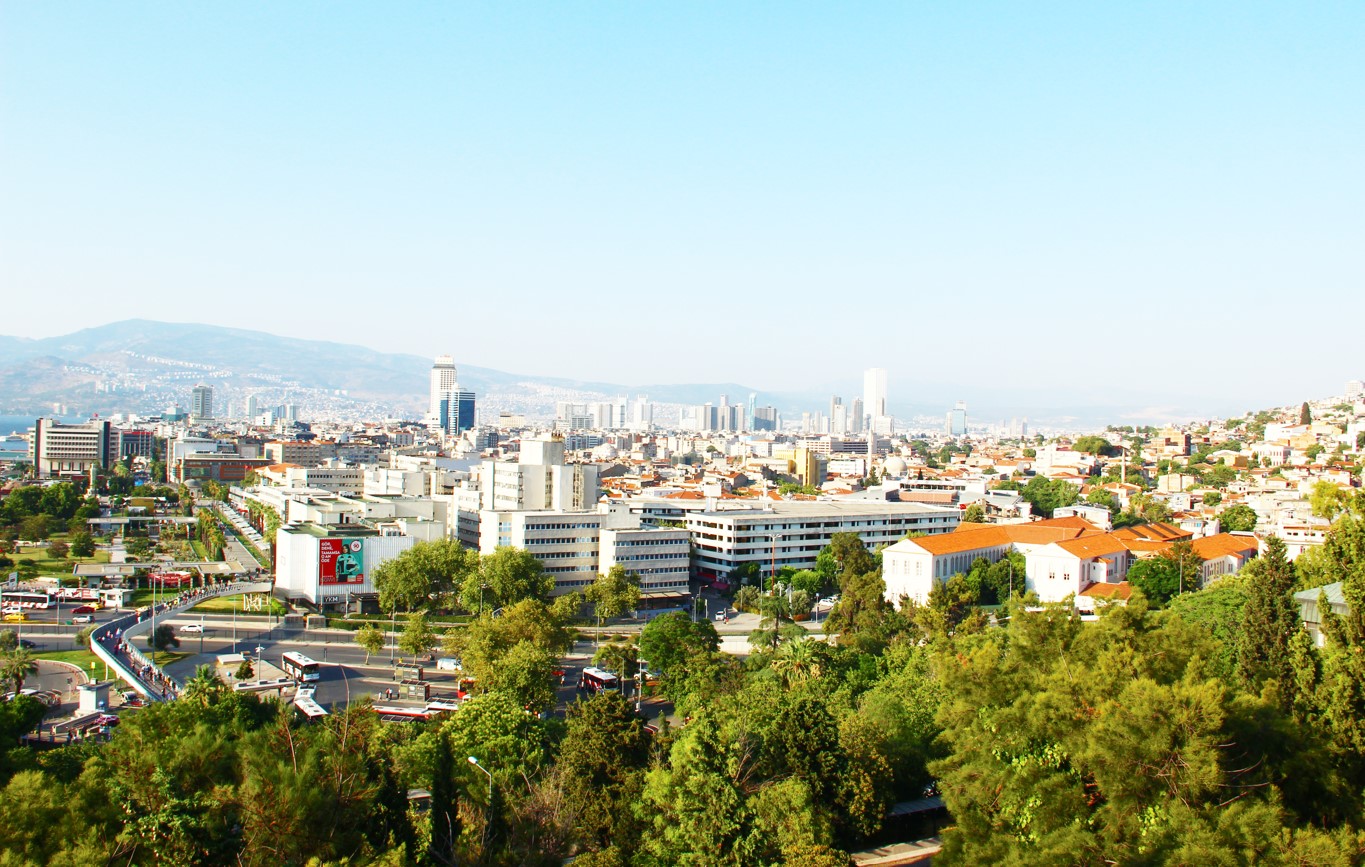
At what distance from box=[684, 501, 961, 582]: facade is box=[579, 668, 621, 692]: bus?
9.87 meters

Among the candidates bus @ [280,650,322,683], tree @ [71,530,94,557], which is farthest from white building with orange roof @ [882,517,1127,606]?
tree @ [71,530,94,557]

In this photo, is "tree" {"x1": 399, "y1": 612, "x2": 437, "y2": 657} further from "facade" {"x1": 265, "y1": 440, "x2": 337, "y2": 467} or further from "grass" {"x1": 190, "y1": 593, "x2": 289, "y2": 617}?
"facade" {"x1": 265, "y1": 440, "x2": 337, "y2": 467}

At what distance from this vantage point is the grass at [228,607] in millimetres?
23031

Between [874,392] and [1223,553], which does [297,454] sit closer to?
[1223,553]

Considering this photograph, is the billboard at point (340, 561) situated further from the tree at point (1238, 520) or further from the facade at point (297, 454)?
the facade at point (297, 454)

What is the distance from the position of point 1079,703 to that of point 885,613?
43.0 ft

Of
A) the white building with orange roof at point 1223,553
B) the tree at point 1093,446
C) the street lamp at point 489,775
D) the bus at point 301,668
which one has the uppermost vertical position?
the tree at point 1093,446

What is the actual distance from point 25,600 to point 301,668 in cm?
970

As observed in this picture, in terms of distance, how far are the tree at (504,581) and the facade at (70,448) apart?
140 feet

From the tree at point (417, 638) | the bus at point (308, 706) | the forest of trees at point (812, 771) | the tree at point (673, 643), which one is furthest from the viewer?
the tree at point (417, 638)

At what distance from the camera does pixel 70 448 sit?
5891 cm

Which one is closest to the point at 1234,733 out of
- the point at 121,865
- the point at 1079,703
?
the point at 1079,703

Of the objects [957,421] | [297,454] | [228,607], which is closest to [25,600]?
[228,607]

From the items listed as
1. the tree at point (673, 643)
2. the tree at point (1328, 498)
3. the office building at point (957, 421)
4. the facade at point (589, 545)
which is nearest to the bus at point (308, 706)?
the tree at point (673, 643)
